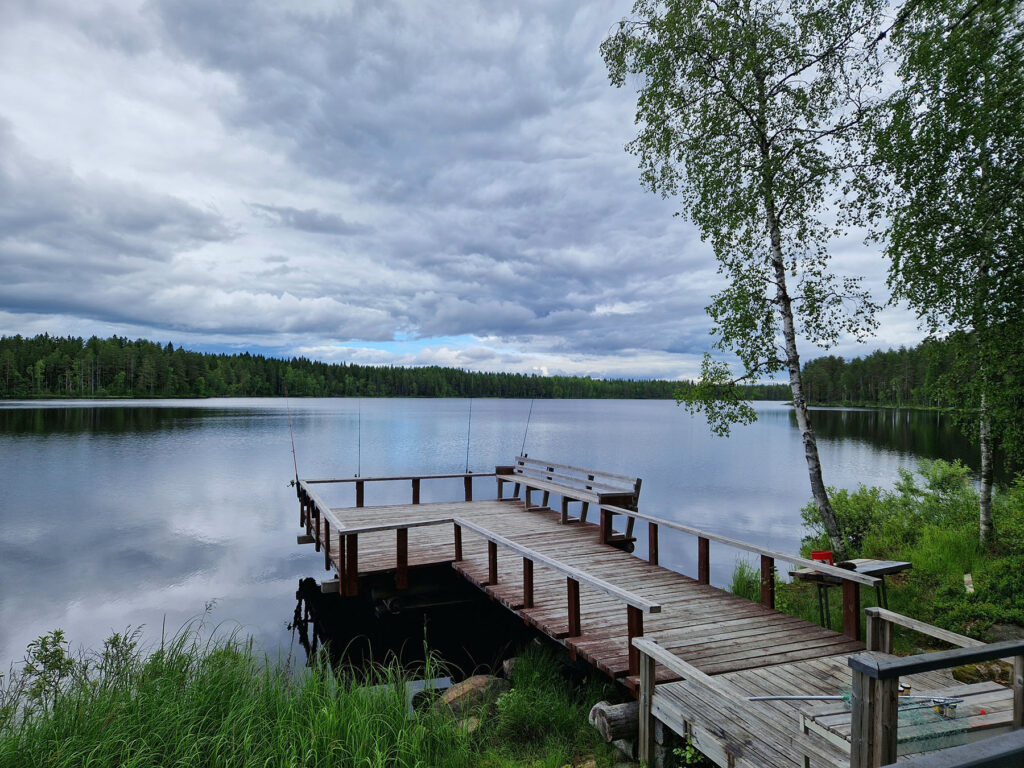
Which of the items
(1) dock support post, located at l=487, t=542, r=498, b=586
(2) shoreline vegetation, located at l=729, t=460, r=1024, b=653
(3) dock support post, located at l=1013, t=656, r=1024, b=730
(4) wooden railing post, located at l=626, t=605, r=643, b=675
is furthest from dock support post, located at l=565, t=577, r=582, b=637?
(2) shoreline vegetation, located at l=729, t=460, r=1024, b=653

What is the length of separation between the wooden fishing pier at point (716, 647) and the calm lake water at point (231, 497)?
4.42 meters

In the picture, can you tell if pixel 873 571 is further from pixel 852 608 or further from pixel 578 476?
pixel 578 476

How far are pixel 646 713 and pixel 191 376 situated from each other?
408 feet

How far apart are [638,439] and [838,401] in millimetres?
75901

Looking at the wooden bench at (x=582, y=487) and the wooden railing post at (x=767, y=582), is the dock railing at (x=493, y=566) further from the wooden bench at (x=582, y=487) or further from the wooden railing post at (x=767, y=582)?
the wooden railing post at (x=767, y=582)

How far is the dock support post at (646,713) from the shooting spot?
482cm

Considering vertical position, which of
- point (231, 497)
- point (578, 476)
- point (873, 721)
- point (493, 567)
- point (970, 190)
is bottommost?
point (231, 497)

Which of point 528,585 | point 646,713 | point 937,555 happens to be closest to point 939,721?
point 646,713

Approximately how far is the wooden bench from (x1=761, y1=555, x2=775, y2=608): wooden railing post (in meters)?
2.80

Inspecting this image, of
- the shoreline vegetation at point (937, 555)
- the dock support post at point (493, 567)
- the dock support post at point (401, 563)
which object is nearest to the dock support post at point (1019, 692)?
the shoreline vegetation at point (937, 555)

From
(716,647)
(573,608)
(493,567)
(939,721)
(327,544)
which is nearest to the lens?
(939,721)

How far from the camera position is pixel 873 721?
2975 mm

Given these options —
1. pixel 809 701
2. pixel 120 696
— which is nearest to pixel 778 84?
pixel 809 701

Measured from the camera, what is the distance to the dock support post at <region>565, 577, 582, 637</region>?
20.5 ft
